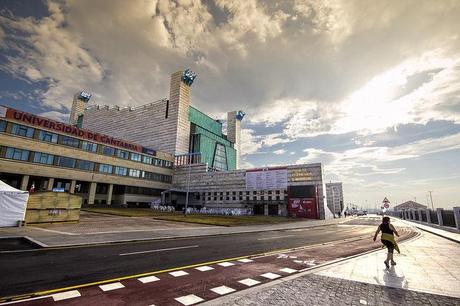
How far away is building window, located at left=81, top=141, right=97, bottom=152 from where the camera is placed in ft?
179

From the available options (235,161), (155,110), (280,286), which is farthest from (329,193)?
(280,286)

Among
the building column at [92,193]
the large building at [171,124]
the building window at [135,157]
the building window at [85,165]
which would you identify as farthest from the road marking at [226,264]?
the large building at [171,124]

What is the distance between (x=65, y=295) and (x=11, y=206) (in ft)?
60.4

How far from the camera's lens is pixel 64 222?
22.2m

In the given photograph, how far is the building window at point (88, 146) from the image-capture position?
54.7 metres

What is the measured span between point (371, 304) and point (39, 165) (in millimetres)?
58829

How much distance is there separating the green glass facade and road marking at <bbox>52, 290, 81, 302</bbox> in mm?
111071

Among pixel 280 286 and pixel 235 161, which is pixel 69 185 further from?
pixel 235 161

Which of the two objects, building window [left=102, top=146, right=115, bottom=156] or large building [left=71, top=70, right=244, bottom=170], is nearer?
building window [left=102, top=146, right=115, bottom=156]

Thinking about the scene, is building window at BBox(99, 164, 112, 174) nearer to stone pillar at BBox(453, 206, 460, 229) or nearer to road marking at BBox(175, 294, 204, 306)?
road marking at BBox(175, 294, 204, 306)

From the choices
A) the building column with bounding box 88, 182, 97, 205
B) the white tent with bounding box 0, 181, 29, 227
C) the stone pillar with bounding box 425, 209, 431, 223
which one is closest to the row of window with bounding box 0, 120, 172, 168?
the building column with bounding box 88, 182, 97, 205

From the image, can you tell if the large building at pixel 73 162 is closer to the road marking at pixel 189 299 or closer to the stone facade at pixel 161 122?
the stone facade at pixel 161 122

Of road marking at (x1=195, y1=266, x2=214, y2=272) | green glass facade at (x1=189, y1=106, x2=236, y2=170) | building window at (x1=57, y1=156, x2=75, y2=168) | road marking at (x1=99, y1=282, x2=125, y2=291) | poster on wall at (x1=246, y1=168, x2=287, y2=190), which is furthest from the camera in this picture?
green glass facade at (x1=189, y1=106, x2=236, y2=170)

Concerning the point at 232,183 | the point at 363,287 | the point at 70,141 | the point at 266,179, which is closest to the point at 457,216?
the point at 363,287
